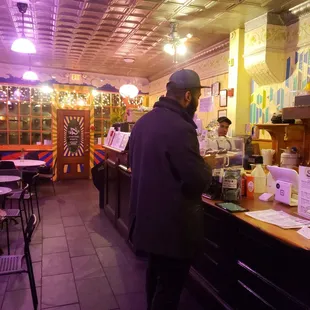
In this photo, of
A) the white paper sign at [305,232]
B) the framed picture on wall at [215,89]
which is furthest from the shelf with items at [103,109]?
the white paper sign at [305,232]

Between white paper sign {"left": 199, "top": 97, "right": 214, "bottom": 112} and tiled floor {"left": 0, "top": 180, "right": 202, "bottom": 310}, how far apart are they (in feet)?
10.0

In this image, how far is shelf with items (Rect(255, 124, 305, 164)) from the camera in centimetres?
424

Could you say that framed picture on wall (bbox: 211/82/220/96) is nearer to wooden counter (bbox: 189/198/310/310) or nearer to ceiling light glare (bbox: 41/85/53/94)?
wooden counter (bbox: 189/198/310/310)

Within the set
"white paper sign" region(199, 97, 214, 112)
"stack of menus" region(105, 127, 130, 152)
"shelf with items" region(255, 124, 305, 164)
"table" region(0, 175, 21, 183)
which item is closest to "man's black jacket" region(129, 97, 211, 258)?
"stack of menus" region(105, 127, 130, 152)

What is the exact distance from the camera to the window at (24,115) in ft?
29.0

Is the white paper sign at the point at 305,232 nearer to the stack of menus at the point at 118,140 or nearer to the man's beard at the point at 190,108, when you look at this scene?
the man's beard at the point at 190,108

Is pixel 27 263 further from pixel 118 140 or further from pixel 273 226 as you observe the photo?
pixel 118 140

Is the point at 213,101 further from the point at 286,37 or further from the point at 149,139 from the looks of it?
the point at 149,139

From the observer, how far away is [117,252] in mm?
4051

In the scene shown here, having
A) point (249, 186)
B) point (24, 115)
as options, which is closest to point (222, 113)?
point (249, 186)

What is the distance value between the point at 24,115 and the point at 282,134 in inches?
278

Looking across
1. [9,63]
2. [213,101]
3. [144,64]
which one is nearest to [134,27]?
[213,101]

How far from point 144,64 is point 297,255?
23.3 ft

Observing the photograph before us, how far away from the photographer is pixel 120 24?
5.11 metres
